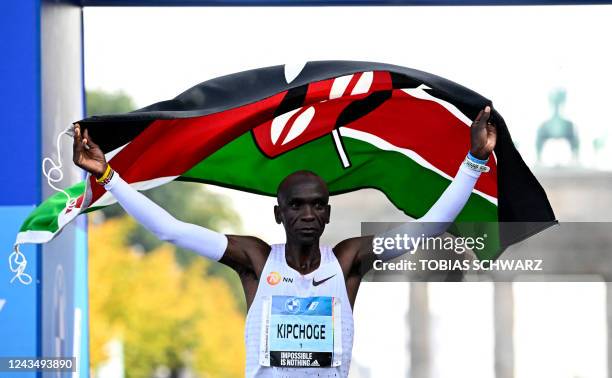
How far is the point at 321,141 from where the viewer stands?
26.7ft

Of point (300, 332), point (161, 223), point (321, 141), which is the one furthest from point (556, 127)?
point (161, 223)

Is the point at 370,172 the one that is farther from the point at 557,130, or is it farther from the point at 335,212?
the point at 557,130

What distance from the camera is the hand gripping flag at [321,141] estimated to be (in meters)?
6.99

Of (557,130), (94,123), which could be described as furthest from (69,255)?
(557,130)

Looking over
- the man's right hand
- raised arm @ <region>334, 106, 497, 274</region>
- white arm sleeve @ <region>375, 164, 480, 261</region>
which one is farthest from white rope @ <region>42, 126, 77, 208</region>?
white arm sleeve @ <region>375, 164, 480, 261</region>

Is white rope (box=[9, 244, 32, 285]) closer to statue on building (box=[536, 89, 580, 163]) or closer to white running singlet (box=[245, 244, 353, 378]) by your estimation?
white running singlet (box=[245, 244, 353, 378])

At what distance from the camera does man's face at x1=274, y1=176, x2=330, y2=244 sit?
21.4ft

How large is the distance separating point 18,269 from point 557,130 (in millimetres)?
53865

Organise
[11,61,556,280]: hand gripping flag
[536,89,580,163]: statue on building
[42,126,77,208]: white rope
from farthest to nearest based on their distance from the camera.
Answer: [536,89,580,163]: statue on building
[42,126,77,208]: white rope
[11,61,556,280]: hand gripping flag

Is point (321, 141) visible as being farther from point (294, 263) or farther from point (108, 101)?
point (108, 101)

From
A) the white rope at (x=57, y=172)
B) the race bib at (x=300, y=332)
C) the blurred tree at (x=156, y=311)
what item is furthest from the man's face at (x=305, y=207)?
the blurred tree at (x=156, y=311)

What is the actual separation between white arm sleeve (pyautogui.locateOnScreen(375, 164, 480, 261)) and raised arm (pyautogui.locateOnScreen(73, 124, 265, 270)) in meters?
1.02

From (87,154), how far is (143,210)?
44 centimetres

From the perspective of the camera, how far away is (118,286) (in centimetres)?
5206
